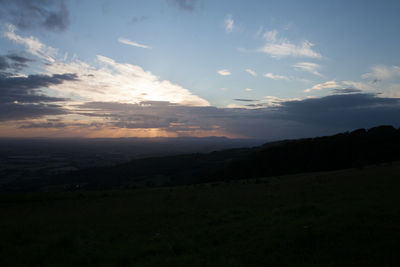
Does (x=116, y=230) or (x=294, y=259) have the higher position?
(x=294, y=259)

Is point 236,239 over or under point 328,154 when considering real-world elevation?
under

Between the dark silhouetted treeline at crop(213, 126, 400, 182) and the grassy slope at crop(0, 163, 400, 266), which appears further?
the dark silhouetted treeline at crop(213, 126, 400, 182)

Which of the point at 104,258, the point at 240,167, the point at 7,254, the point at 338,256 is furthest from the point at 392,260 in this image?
the point at 240,167

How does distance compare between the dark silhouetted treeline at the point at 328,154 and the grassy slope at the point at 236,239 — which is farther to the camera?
the dark silhouetted treeline at the point at 328,154

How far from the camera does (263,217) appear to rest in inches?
479

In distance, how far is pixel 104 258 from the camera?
8461mm

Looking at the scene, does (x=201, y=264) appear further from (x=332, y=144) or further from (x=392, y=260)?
(x=332, y=144)

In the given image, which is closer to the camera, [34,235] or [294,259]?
[294,259]

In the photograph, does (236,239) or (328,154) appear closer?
(236,239)

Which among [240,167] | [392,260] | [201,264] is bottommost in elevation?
[240,167]

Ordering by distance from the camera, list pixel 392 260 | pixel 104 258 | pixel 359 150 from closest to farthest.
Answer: pixel 392 260
pixel 104 258
pixel 359 150

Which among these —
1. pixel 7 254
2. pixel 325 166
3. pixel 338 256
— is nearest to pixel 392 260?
pixel 338 256

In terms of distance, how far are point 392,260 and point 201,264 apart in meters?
5.26

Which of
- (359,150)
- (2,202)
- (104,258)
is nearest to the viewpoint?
(104,258)
